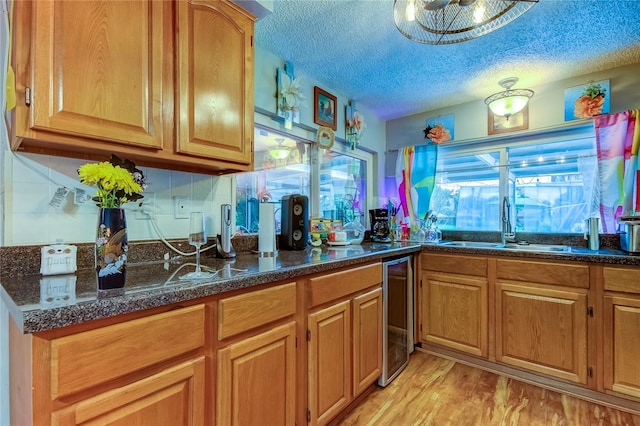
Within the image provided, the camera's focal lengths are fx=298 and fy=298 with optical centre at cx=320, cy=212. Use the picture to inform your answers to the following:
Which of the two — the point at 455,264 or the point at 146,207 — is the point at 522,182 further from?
the point at 146,207

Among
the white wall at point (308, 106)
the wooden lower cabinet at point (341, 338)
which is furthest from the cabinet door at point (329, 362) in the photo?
the white wall at point (308, 106)

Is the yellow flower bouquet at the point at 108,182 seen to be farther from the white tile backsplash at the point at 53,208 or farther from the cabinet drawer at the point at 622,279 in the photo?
the cabinet drawer at the point at 622,279

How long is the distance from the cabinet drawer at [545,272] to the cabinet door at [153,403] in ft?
6.71

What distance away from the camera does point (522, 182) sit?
269 cm

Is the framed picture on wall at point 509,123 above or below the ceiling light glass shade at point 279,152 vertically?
above

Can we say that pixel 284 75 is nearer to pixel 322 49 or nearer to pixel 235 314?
pixel 322 49

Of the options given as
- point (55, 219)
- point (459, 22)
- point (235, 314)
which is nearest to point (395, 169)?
point (459, 22)

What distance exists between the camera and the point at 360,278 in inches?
66.9

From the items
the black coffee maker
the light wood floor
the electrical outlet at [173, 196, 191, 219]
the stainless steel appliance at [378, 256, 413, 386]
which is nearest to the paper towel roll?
the electrical outlet at [173, 196, 191, 219]

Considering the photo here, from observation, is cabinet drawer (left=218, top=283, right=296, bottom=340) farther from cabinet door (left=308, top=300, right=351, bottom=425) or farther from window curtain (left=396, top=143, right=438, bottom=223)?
window curtain (left=396, top=143, right=438, bottom=223)

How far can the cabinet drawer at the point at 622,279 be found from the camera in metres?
1.69

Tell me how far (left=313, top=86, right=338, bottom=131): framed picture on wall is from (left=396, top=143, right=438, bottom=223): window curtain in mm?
921

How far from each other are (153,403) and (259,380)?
1.28 ft

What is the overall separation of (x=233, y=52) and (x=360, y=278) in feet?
4.46
